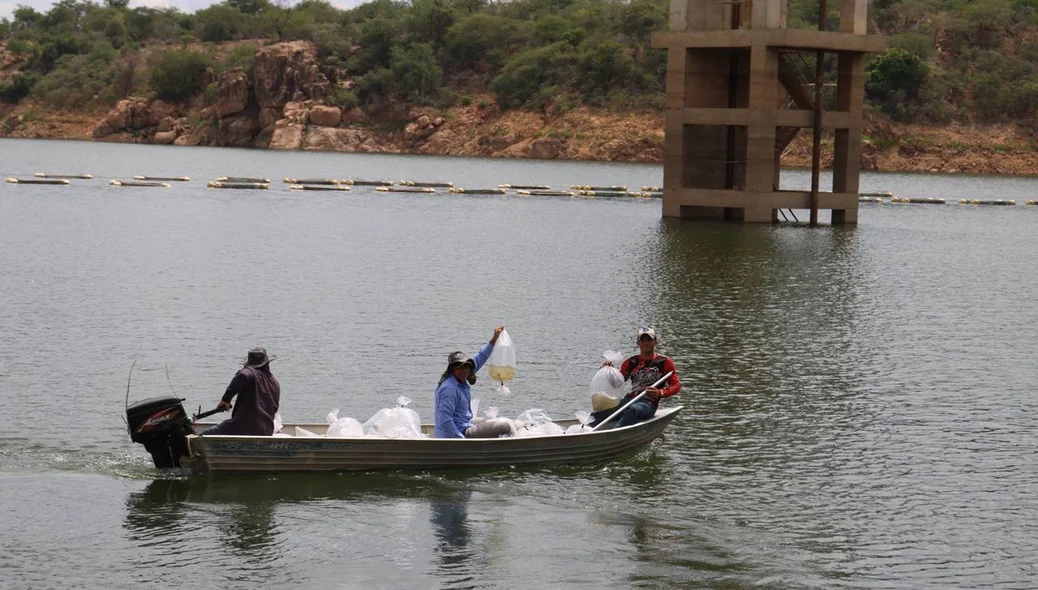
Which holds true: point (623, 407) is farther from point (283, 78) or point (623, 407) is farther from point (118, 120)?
point (118, 120)

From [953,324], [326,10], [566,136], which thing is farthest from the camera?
[326,10]

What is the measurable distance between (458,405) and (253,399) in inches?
97.4

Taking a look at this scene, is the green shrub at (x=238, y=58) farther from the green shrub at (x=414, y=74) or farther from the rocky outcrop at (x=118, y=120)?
the green shrub at (x=414, y=74)

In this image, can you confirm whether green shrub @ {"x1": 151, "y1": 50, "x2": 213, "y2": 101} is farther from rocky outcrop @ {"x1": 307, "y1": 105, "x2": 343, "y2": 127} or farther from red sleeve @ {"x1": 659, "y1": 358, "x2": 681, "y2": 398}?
red sleeve @ {"x1": 659, "y1": 358, "x2": 681, "y2": 398}

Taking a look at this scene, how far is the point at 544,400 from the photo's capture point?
75.4 feet

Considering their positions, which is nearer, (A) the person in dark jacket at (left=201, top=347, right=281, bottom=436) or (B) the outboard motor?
(B) the outboard motor

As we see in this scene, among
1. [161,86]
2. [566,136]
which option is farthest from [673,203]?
[161,86]

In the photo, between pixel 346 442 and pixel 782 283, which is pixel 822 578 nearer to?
pixel 346 442

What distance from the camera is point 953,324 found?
108 ft

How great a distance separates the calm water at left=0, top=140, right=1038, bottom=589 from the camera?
621 inches

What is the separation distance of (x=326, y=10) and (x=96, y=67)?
2854 centimetres

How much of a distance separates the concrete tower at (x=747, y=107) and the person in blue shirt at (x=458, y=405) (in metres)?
38.9

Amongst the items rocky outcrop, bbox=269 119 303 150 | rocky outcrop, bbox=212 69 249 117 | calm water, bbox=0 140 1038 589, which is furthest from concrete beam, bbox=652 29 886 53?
rocky outcrop, bbox=212 69 249 117

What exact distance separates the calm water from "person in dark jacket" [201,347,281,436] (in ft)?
2.11
